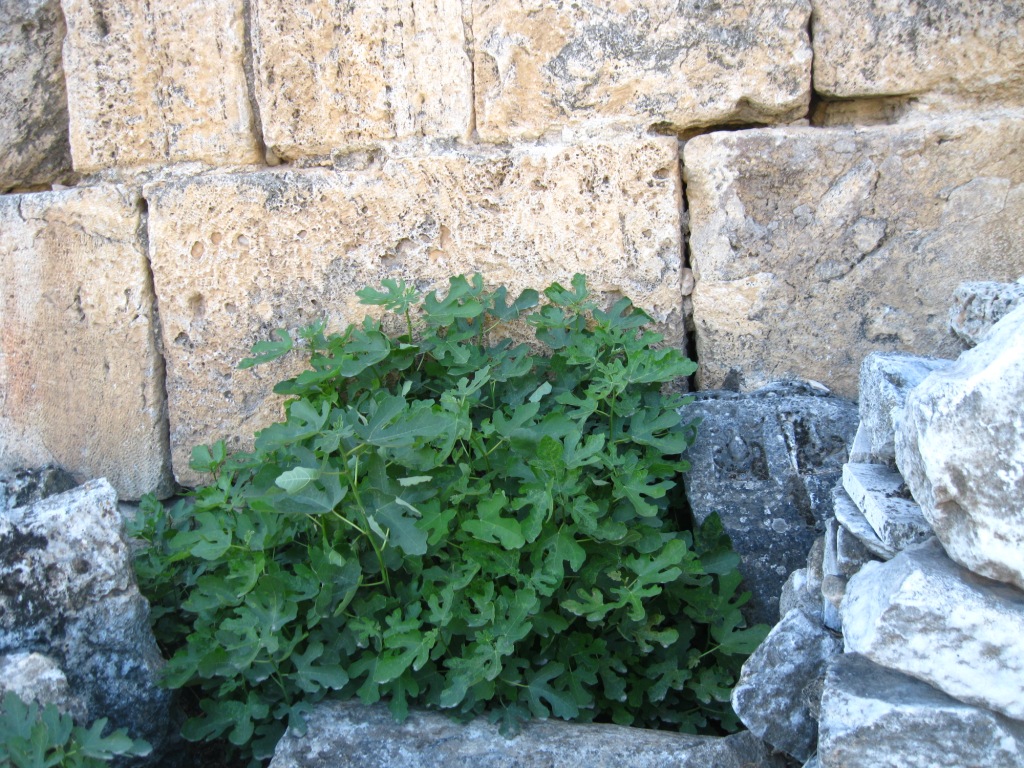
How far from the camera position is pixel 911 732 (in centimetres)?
139

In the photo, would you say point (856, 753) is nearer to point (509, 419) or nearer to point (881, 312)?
point (509, 419)

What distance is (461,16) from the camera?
8.52 ft

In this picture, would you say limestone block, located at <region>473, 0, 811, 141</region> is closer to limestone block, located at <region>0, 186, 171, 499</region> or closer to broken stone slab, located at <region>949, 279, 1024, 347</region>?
broken stone slab, located at <region>949, 279, 1024, 347</region>

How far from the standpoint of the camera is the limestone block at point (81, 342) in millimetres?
2816

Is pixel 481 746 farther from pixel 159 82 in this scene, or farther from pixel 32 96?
pixel 32 96

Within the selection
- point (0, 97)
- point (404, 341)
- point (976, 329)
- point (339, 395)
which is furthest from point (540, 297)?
point (0, 97)

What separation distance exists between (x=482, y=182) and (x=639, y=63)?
553 mm

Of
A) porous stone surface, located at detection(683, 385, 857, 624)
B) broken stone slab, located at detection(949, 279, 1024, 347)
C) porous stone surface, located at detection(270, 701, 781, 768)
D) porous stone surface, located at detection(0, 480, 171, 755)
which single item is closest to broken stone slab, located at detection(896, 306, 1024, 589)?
broken stone slab, located at detection(949, 279, 1024, 347)

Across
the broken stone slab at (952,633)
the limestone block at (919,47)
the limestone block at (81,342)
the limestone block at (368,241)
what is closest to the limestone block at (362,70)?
the limestone block at (368,241)

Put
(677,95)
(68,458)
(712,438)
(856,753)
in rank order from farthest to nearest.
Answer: (68,458) → (677,95) → (712,438) → (856,753)

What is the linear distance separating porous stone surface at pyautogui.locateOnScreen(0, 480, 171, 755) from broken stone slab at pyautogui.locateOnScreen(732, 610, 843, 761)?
128 centimetres

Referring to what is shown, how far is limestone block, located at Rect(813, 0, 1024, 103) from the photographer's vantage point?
2400 millimetres

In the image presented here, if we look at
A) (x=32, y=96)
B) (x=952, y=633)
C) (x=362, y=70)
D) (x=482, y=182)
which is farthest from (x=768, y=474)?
(x=32, y=96)

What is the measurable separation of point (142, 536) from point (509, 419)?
1.06 m
